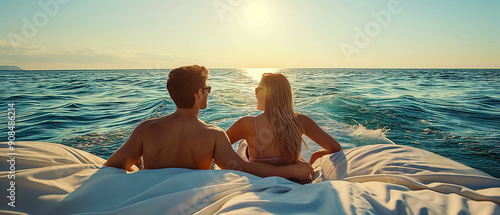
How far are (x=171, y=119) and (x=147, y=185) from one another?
0.67m

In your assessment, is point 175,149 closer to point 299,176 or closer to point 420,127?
point 299,176

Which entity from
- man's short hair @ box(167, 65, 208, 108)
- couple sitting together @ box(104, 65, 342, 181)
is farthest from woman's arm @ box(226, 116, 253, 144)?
man's short hair @ box(167, 65, 208, 108)

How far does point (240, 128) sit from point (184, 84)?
1066mm

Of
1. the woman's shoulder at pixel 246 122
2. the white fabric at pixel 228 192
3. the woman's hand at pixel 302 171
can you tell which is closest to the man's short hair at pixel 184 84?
the white fabric at pixel 228 192

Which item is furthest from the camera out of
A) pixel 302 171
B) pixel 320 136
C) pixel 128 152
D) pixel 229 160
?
pixel 320 136

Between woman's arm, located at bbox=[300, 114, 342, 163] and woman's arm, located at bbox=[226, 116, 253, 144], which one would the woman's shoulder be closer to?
woman's arm, located at bbox=[226, 116, 253, 144]

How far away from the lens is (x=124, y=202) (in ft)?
4.89

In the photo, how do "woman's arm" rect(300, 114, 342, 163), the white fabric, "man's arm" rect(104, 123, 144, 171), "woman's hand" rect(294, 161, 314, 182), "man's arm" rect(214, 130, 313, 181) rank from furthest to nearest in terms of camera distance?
"woman's arm" rect(300, 114, 342, 163)
"woman's hand" rect(294, 161, 314, 182)
"man's arm" rect(214, 130, 313, 181)
"man's arm" rect(104, 123, 144, 171)
the white fabric

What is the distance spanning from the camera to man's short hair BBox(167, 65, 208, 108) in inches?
85.8

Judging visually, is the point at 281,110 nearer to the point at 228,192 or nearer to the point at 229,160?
the point at 229,160

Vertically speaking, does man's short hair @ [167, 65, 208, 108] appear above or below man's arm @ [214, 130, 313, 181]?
above

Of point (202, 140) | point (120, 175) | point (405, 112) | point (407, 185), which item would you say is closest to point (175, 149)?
point (202, 140)

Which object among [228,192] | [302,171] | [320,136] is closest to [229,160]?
[228,192]

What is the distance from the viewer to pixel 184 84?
2.19m
